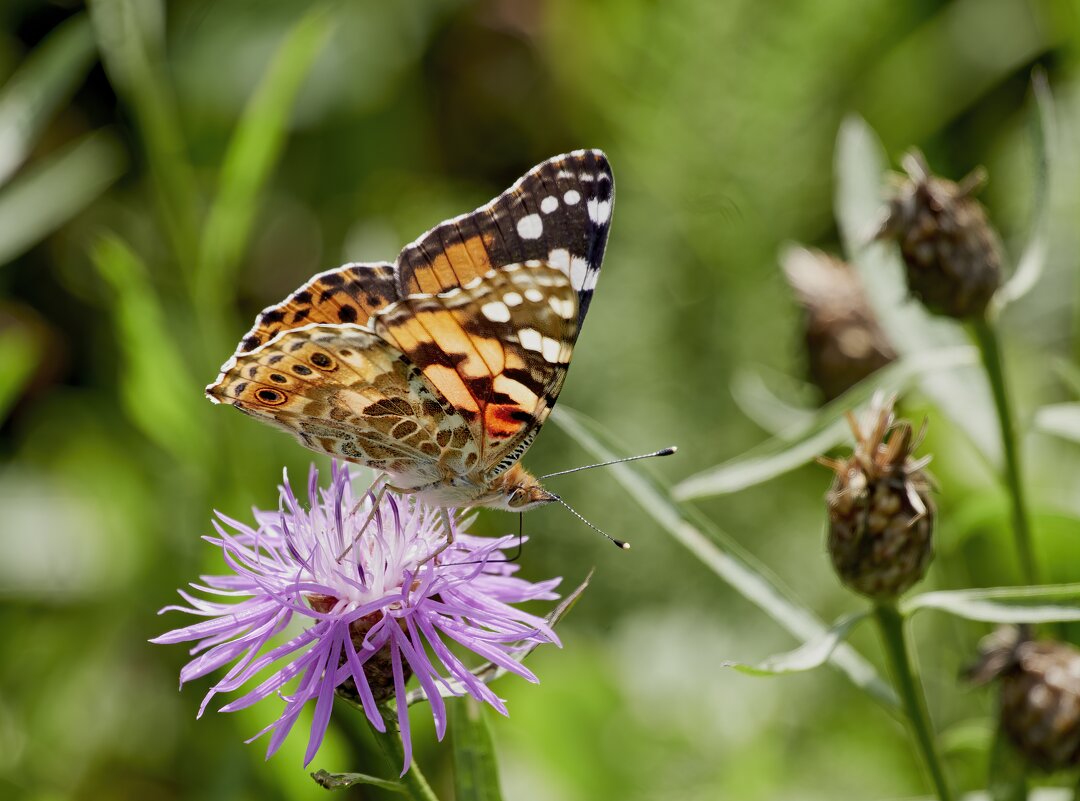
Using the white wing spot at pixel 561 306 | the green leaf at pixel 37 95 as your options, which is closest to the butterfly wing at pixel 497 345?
the white wing spot at pixel 561 306

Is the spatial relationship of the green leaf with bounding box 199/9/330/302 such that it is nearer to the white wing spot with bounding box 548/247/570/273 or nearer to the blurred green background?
the blurred green background

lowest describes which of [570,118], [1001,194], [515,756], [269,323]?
[515,756]

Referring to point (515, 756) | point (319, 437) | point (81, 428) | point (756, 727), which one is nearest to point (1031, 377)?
point (756, 727)

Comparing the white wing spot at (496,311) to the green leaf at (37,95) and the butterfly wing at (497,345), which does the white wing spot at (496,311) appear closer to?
the butterfly wing at (497,345)

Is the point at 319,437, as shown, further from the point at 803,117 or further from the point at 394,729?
the point at 803,117

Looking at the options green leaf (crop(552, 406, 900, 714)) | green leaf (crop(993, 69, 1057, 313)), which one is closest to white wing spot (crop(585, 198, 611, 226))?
green leaf (crop(552, 406, 900, 714))

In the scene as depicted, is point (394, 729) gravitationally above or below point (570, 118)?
below
